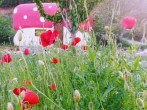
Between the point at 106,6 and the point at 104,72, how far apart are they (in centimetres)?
1976

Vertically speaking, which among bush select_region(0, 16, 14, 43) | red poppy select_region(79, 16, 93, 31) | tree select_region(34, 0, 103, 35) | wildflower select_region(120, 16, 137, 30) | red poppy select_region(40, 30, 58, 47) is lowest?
bush select_region(0, 16, 14, 43)

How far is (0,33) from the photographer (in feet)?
64.2

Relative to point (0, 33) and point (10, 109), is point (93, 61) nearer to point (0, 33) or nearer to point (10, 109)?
point (10, 109)

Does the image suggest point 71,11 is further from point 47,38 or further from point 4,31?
point 4,31

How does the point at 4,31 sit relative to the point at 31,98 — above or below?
below

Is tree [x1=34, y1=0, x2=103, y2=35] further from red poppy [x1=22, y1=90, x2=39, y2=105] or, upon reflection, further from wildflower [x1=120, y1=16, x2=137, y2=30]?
red poppy [x1=22, y1=90, x2=39, y2=105]

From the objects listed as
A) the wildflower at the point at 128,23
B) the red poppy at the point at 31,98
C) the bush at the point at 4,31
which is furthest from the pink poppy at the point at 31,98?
the bush at the point at 4,31

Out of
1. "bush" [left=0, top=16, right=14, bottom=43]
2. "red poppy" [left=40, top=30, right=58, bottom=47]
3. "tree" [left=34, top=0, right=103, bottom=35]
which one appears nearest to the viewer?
"red poppy" [left=40, top=30, right=58, bottom=47]

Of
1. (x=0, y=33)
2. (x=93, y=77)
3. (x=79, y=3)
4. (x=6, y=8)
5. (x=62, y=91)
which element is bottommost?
(x=6, y=8)

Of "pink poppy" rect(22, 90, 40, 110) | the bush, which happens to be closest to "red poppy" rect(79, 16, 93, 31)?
"pink poppy" rect(22, 90, 40, 110)

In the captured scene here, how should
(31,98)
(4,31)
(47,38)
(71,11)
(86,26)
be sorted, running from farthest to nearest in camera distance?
(4,31) < (71,11) < (86,26) < (47,38) < (31,98)

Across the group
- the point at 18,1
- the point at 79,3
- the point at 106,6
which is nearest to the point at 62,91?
the point at 79,3

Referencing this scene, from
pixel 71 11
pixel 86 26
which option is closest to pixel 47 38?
pixel 86 26

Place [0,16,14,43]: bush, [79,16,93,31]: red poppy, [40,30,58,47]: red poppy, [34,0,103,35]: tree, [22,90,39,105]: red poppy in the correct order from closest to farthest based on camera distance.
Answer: [22,90,39,105]: red poppy, [40,30,58,47]: red poppy, [79,16,93,31]: red poppy, [34,0,103,35]: tree, [0,16,14,43]: bush
